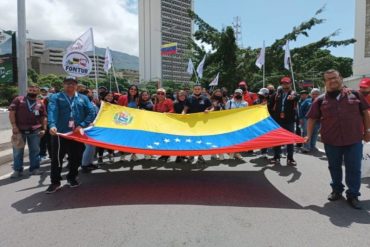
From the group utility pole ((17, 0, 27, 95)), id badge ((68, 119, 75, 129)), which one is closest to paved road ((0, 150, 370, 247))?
id badge ((68, 119, 75, 129))

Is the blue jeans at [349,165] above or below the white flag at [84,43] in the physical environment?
below

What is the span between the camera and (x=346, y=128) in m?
5.13

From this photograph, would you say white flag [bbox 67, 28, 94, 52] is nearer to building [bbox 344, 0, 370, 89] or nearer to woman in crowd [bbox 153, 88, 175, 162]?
woman in crowd [bbox 153, 88, 175, 162]

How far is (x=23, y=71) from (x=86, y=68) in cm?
190

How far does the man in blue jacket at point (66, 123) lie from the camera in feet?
20.0

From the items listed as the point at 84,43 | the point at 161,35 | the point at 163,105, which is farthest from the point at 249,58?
the point at 161,35

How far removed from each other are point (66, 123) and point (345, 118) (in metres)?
4.28

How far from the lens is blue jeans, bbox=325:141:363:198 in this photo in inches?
203

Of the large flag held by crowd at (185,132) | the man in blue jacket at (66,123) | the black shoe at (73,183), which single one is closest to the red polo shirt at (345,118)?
the large flag held by crowd at (185,132)

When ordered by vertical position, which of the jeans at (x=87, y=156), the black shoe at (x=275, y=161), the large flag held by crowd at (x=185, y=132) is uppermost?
the large flag held by crowd at (x=185, y=132)

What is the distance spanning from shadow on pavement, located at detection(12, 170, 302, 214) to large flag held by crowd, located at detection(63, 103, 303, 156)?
0.60 meters

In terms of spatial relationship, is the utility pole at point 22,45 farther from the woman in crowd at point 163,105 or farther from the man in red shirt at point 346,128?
the man in red shirt at point 346,128

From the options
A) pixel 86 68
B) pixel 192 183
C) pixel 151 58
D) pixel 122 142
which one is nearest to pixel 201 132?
pixel 192 183

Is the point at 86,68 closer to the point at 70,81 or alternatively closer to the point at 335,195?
the point at 70,81
